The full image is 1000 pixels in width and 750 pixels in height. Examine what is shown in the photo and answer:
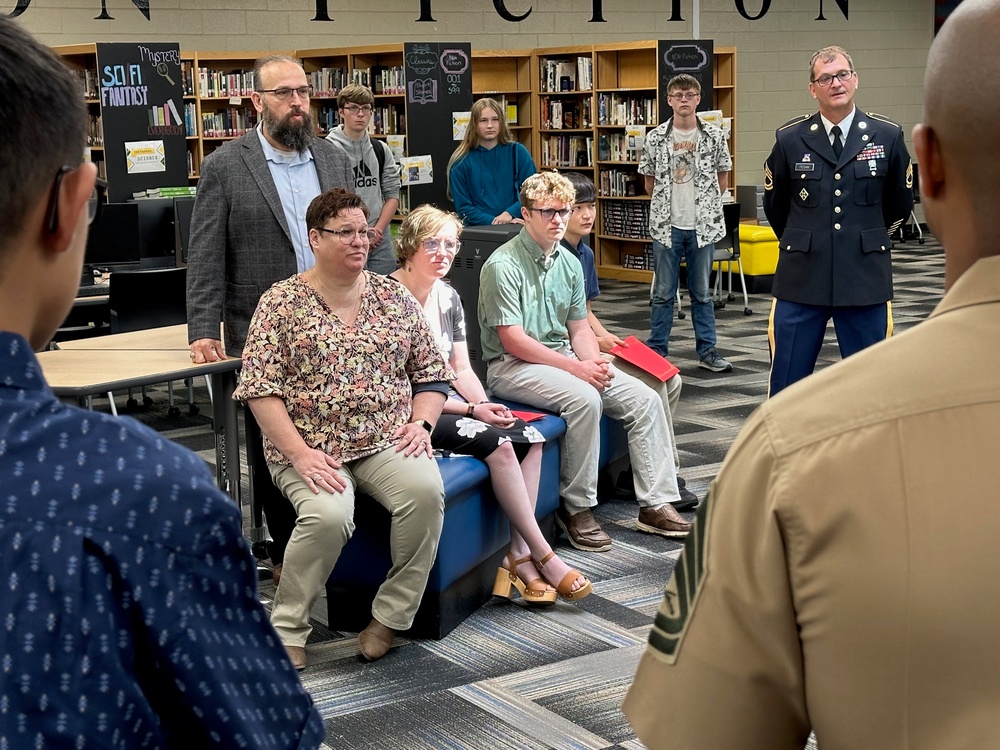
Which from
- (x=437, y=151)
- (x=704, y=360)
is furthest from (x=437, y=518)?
(x=437, y=151)

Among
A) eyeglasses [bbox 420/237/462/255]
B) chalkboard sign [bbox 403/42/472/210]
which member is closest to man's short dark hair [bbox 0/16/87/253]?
eyeglasses [bbox 420/237/462/255]

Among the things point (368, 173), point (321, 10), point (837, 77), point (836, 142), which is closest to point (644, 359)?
Answer: point (836, 142)

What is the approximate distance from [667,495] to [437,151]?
545 cm

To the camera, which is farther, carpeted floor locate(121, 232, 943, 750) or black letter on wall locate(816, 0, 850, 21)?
black letter on wall locate(816, 0, 850, 21)

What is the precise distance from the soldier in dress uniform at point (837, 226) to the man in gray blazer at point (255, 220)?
2.05 meters

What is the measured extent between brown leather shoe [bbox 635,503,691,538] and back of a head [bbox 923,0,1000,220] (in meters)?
3.43

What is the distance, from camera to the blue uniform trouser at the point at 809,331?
486 cm

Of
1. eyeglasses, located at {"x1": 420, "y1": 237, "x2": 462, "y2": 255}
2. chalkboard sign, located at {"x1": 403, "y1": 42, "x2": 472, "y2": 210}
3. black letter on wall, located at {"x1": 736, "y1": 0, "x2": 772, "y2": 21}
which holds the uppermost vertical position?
black letter on wall, located at {"x1": 736, "y1": 0, "x2": 772, "y2": 21}

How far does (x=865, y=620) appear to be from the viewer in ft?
2.52

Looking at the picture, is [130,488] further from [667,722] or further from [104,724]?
[667,722]

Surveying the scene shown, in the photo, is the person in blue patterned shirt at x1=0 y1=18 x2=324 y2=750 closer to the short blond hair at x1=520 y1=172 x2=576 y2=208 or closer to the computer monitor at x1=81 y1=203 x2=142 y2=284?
the short blond hair at x1=520 y1=172 x2=576 y2=208

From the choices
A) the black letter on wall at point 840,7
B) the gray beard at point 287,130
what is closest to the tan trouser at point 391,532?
the gray beard at point 287,130

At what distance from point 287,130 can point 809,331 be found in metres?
2.30

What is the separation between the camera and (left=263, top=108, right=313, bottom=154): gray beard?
12.3ft
